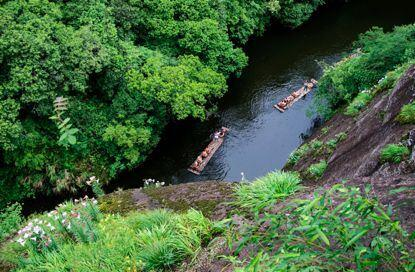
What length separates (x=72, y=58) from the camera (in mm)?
16141

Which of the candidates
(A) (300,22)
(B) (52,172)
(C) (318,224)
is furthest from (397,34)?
(C) (318,224)

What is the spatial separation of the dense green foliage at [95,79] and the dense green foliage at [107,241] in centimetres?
699

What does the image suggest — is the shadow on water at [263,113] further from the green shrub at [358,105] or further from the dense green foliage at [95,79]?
the green shrub at [358,105]

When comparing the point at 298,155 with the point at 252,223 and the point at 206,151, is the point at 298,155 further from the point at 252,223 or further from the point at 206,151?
the point at 252,223

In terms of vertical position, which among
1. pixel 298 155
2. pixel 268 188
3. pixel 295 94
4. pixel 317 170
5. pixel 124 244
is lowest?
pixel 295 94

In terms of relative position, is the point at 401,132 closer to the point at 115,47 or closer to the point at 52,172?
the point at 115,47

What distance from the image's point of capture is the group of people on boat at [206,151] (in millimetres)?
20489

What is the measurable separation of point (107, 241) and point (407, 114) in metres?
6.22

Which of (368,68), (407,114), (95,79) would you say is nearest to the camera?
(407,114)

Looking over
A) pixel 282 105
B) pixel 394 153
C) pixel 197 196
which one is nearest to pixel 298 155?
pixel 197 196

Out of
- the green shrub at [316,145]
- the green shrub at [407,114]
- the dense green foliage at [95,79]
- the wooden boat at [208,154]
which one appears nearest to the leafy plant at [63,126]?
the dense green foliage at [95,79]

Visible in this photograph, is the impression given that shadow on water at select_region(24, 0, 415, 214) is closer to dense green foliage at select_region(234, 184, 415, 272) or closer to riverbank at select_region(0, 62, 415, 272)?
riverbank at select_region(0, 62, 415, 272)

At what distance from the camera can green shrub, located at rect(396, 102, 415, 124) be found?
8406mm

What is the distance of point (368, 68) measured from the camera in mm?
17828
